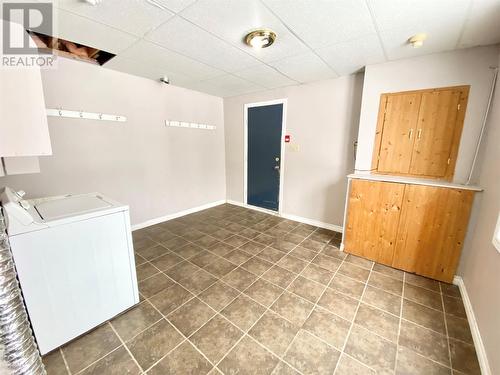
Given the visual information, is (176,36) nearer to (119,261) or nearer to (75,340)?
(119,261)

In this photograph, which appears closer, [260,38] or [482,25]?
[482,25]

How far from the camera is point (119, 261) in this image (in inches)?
65.7

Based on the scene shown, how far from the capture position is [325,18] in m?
1.65

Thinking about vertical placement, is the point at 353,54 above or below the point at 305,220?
above

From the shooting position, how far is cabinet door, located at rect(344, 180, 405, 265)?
231 cm

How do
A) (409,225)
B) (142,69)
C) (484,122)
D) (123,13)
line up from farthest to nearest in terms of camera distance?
(142,69) < (409,225) < (484,122) < (123,13)

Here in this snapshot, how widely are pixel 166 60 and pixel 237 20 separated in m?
1.20

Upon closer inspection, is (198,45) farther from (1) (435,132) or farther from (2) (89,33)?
(1) (435,132)

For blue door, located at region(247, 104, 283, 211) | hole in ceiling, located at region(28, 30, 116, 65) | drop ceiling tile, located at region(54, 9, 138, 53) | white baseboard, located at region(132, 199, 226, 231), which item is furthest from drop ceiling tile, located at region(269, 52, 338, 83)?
white baseboard, located at region(132, 199, 226, 231)

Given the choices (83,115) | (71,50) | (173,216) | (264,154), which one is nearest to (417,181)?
(264,154)

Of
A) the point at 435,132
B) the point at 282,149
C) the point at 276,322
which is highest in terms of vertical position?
the point at 435,132

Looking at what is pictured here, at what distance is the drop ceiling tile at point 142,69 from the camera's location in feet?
8.31

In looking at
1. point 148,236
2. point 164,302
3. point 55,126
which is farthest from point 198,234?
point 55,126

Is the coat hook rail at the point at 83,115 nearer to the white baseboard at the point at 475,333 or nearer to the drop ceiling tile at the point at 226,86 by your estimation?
the drop ceiling tile at the point at 226,86
